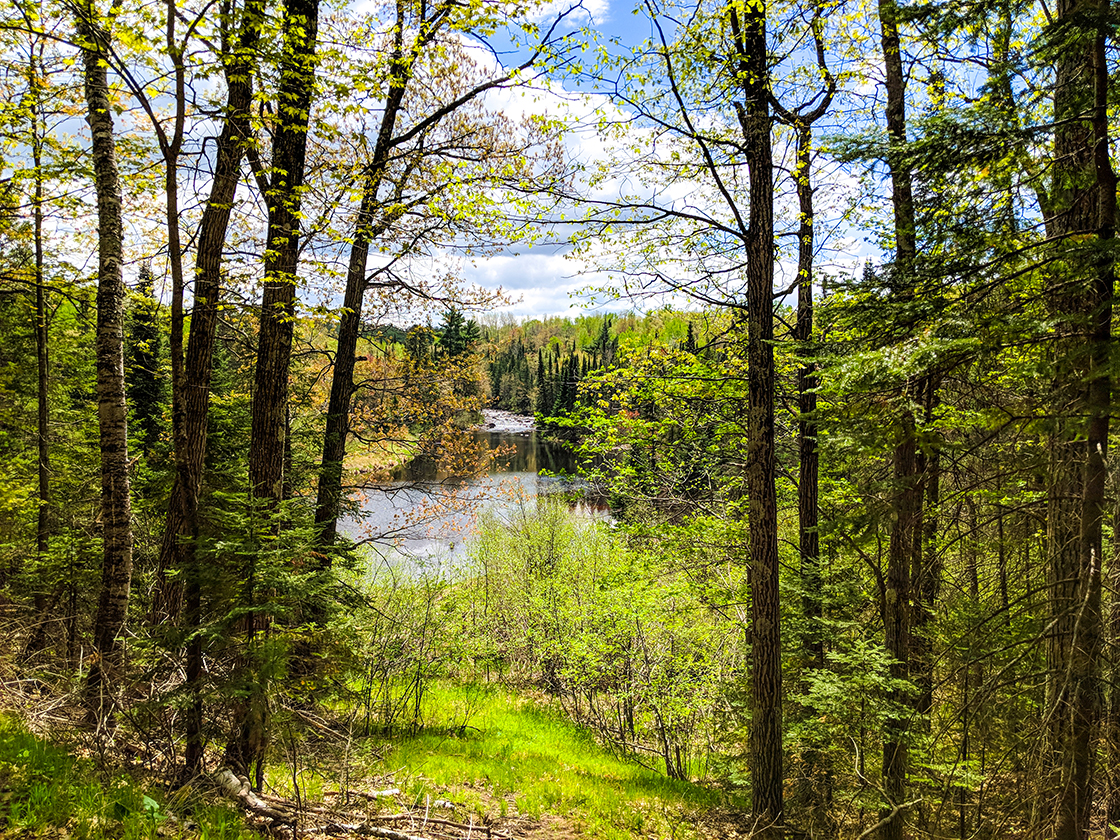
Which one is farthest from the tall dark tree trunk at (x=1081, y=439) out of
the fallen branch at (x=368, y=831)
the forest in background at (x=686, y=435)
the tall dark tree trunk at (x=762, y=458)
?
the fallen branch at (x=368, y=831)

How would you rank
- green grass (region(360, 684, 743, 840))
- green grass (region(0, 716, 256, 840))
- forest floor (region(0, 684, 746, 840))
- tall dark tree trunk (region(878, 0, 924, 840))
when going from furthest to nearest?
green grass (region(360, 684, 743, 840)), tall dark tree trunk (region(878, 0, 924, 840)), forest floor (region(0, 684, 746, 840)), green grass (region(0, 716, 256, 840))

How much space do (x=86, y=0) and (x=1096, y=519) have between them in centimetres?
801

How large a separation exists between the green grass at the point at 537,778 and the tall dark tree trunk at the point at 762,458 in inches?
66.9

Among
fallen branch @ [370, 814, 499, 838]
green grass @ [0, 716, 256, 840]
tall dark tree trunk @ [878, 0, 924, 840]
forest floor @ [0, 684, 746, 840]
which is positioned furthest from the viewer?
tall dark tree trunk @ [878, 0, 924, 840]

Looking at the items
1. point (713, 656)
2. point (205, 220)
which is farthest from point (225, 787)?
point (713, 656)

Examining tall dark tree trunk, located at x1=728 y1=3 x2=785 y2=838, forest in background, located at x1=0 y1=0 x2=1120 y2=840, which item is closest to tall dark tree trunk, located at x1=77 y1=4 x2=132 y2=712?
forest in background, located at x1=0 y1=0 x2=1120 y2=840

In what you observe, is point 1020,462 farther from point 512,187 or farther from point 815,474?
point 512,187

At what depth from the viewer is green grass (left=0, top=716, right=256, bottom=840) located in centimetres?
316

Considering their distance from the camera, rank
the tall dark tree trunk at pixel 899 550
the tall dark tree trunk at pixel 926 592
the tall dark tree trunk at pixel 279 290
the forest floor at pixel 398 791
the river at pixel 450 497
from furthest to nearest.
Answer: the river at pixel 450 497, the tall dark tree trunk at pixel 926 592, the tall dark tree trunk at pixel 899 550, the tall dark tree trunk at pixel 279 290, the forest floor at pixel 398 791

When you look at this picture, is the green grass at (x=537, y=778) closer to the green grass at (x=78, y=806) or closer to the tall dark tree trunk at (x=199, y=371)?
the green grass at (x=78, y=806)

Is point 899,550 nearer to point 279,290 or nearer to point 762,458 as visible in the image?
point 762,458

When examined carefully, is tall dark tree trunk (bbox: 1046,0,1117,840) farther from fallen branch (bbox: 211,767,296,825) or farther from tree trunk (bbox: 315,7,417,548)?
tree trunk (bbox: 315,7,417,548)

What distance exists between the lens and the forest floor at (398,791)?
344 centimetres

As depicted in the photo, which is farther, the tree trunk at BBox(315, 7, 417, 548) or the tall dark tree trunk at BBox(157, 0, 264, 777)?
the tree trunk at BBox(315, 7, 417, 548)
